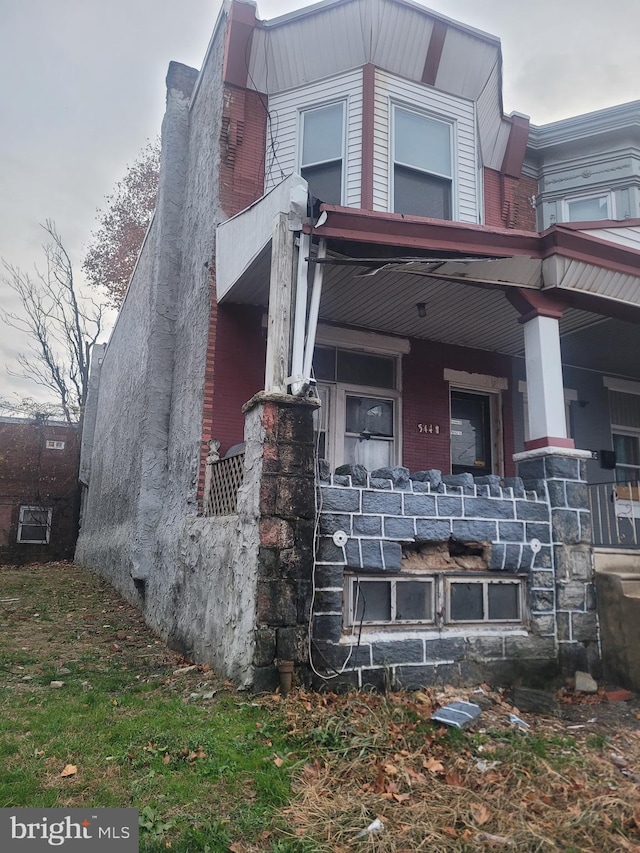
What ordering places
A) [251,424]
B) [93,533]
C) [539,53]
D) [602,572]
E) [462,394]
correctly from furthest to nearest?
[93,533] < [539,53] < [462,394] < [602,572] < [251,424]

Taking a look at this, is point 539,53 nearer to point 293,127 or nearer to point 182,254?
point 293,127

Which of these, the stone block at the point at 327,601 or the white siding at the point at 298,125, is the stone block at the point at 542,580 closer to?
the stone block at the point at 327,601

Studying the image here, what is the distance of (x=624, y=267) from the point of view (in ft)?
23.6

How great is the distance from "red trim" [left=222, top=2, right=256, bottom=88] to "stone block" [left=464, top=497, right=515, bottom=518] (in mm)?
6858

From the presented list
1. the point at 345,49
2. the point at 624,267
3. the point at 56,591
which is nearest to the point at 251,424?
the point at 624,267

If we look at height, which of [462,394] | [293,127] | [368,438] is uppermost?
[293,127]

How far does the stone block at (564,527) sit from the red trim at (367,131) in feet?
15.5

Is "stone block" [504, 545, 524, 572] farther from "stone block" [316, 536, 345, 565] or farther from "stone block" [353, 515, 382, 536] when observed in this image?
"stone block" [316, 536, 345, 565]

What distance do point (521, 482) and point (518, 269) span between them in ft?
7.62

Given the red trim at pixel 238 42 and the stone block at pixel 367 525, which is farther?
the red trim at pixel 238 42

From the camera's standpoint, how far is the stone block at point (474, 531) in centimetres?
599

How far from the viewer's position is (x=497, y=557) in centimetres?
608

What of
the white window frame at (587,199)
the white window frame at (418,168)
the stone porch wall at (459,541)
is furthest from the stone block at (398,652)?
the white window frame at (587,199)

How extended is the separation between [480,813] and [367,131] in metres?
8.24
